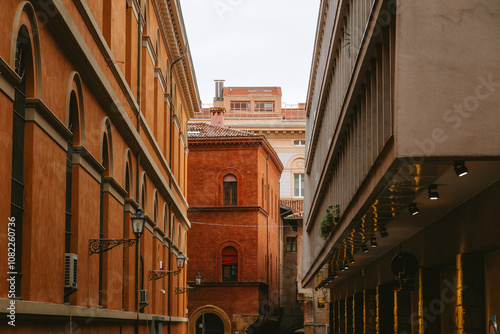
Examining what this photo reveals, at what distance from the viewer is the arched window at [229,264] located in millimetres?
52625

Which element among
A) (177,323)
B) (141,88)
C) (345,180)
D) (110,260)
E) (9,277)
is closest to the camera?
(9,277)

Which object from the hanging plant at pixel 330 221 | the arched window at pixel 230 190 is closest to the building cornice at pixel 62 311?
the hanging plant at pixel 330 221

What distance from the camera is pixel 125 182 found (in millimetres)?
20547

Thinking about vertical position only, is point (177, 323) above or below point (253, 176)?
below

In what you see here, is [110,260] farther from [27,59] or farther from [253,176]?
[253,176]

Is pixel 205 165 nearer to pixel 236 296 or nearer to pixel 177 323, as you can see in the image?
pixel 236 296

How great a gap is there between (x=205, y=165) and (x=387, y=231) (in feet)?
116

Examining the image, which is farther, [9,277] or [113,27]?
[113,27]

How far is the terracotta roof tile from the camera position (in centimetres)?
5459

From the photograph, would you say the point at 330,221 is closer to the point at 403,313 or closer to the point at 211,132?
the point at 403,313

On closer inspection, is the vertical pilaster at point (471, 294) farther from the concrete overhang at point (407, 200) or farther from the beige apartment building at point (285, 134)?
the beige apartment building at point (285, 134)

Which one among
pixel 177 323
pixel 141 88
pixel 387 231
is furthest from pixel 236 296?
pixel 387 231

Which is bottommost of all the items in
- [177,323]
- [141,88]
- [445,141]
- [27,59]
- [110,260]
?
[177,323]

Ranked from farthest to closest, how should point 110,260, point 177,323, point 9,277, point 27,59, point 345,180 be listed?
point 177,323, point 345,180, point 110,260, point 27,59, point 9,277
